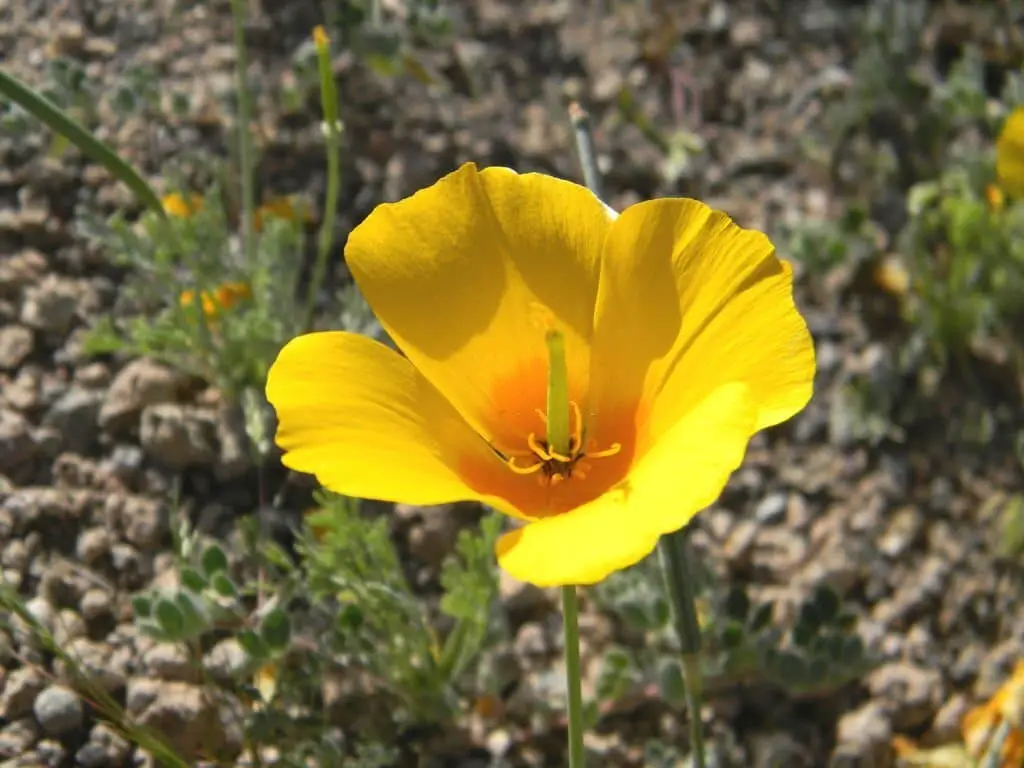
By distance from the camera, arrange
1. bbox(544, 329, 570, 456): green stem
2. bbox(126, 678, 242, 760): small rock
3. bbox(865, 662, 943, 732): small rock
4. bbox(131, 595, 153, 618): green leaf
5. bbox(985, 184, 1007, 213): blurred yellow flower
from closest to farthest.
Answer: bbox(544, 329, 570, 456): green stem
bbox(131, 595, 153, 618): green leaf
bbox(126, 678, 242, 760): small rock
bbox(865, 662, 943, 732): small rock
bbox(985, 184, 1007, 213): blurred yellow flower

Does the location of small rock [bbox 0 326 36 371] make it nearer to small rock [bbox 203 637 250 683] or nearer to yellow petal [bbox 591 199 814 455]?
small rock [bbox 203 637 250 683]

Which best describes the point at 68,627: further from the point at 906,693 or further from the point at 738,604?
the point at 906,693

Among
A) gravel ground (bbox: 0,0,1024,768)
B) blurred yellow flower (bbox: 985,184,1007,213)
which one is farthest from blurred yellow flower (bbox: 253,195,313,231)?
blurred yellow flower (bbox: 985,184,1007,213)

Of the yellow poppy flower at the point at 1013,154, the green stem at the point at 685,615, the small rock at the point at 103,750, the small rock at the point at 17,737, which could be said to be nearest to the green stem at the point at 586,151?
the green stem at the point at 685,615

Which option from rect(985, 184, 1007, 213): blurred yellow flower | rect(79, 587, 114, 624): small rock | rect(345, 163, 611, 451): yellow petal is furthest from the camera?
rect(985, 184, 1007, 213): blurred yellow flower

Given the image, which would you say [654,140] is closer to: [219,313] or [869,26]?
[869,26]

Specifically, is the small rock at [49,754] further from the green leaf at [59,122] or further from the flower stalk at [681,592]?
the flower stalk at [681,592]

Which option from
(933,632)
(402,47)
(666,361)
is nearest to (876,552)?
(933,632)
